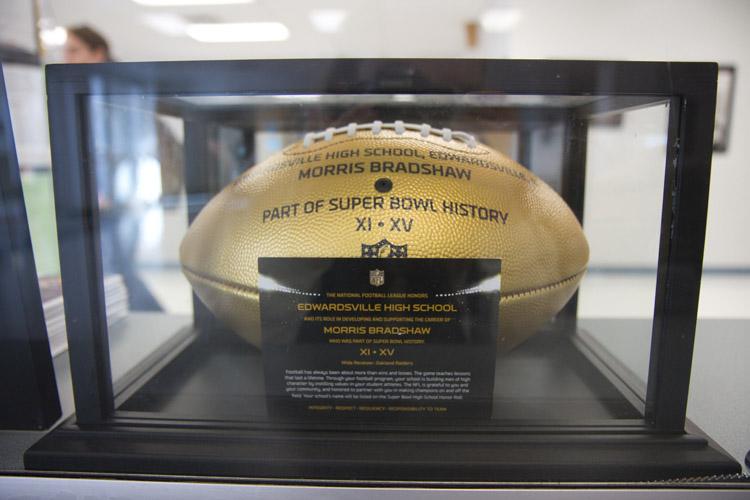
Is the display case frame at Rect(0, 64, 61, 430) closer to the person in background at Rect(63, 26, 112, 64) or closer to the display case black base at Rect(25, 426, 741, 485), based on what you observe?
the display case black base at Rect(25, 426, 741, 485)

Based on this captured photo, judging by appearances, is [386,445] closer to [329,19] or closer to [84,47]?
[84,47]

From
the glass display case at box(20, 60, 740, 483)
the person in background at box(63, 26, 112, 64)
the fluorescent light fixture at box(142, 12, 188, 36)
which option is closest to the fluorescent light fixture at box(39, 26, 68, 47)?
the person in background at box(63, 26, 112, 64)

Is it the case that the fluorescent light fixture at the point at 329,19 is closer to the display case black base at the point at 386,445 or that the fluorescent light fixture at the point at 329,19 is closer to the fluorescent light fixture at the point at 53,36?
the fluorescent light fixture at the point at 53,36

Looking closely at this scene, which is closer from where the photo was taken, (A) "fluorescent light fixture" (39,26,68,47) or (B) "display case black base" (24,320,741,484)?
(B) "display case black base" (24,320,741,484)

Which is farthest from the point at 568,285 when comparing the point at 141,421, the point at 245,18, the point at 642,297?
the point at 245,18

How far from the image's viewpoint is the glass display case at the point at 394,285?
519 millimetres

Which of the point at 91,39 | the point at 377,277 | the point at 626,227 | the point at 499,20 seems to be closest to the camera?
the point at 377,277

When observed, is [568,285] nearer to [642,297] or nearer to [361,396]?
[642,297]

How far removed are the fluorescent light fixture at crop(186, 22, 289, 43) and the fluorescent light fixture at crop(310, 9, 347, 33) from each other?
148 mm

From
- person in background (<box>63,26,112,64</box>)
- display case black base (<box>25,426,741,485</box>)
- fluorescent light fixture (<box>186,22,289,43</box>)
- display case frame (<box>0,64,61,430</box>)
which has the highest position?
fluorescent light fixture (<box>186,22,289,43</box>)

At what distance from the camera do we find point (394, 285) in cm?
53

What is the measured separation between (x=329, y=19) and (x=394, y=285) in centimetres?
165

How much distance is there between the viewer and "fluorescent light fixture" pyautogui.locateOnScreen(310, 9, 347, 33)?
74.7 inches

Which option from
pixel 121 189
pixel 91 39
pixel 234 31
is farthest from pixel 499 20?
pixel 121 189
